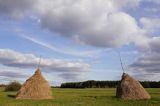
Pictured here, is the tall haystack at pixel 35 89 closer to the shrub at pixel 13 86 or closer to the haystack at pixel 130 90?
the haystack at pixel 130 90

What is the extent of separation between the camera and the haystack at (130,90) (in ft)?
154

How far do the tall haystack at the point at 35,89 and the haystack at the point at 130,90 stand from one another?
33.2ft

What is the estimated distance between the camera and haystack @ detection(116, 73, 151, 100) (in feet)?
154

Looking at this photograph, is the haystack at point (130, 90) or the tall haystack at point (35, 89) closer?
the haystack at point (130, 90)

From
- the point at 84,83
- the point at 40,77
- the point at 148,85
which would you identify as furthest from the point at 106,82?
the point at 40,77

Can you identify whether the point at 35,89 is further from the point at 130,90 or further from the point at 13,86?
the point at 13,86

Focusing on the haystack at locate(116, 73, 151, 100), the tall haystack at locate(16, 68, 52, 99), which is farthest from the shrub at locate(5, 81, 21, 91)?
the haystack at locate(116, 73, 151, 100)

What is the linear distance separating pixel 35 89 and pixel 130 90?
1320 cm

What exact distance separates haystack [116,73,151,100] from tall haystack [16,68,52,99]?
33.2 feet

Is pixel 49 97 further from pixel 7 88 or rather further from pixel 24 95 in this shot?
pixel 7 88

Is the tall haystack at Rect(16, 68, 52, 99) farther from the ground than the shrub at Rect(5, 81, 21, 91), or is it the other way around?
the shrub at Rect(5, 81, 21, 91)

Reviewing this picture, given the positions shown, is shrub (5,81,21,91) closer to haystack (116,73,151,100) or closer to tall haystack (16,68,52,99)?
tall haystack (16,68,52,99)

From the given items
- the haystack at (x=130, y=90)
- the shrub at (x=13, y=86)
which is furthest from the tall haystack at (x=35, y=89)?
the shrub at (x=13, y=86)

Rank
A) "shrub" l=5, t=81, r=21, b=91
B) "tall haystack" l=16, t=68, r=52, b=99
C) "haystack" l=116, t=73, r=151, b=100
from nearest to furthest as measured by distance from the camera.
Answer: "haystack" l=116, t=73, r=151, b=100
"tall haystack" l=16, t=68, r=52, b=99
"shrub" l=5, t=81, r=21, b=91
